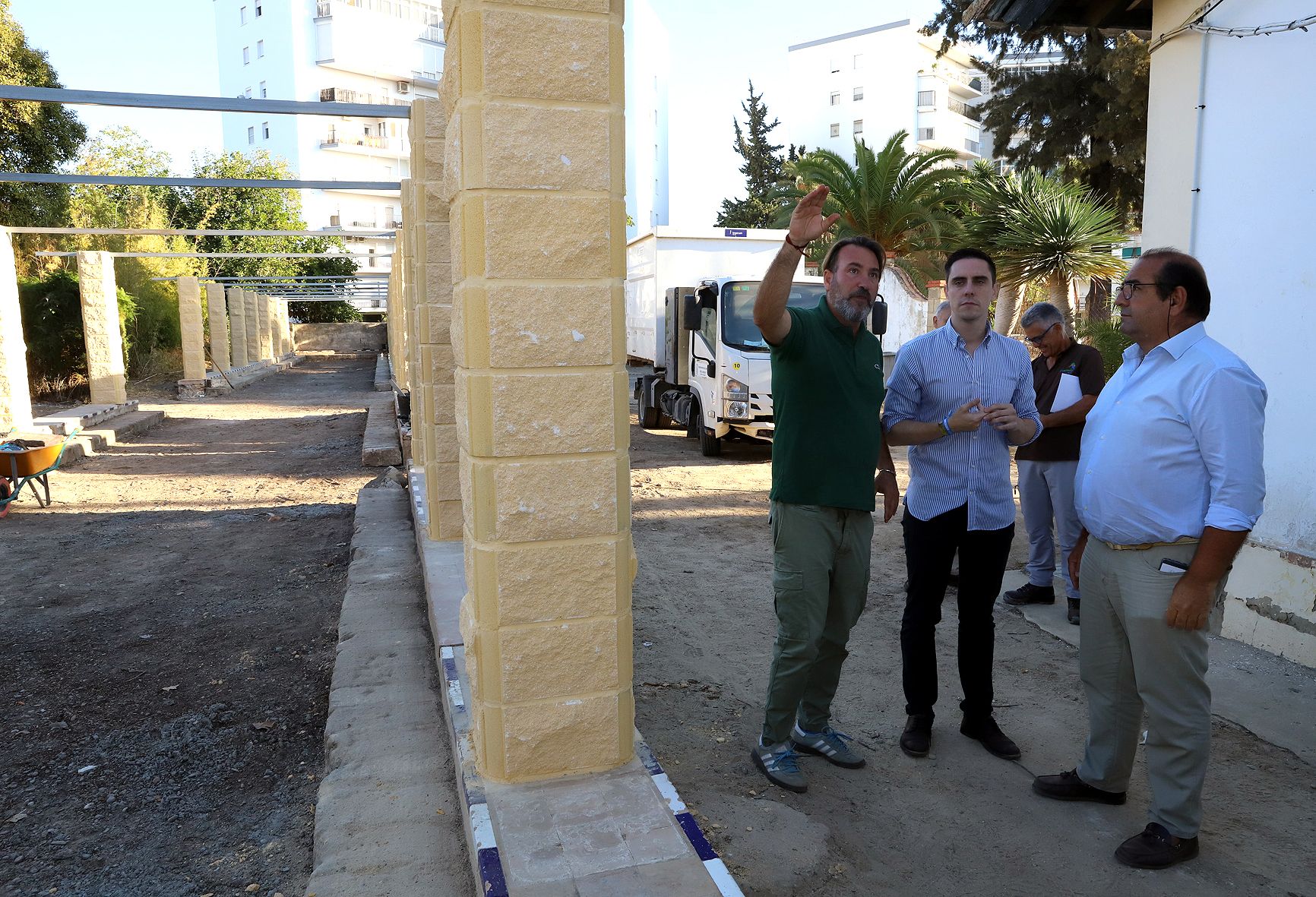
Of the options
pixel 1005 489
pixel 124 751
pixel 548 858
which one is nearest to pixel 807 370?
pixel 1005 489

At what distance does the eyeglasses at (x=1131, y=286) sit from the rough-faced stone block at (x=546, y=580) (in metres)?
1.75

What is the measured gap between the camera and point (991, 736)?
3586mm

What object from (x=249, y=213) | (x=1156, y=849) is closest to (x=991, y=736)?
(x=1156, y=849)

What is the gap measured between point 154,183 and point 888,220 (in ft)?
55.7

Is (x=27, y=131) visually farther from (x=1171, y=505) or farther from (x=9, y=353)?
(x=1171, y=505)

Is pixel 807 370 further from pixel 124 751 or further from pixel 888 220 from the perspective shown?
pixel 888 220

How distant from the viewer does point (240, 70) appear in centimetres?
5072

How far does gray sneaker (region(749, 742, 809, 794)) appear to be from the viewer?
10.6ft

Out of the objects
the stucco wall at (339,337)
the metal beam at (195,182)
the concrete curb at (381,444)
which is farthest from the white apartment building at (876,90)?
the metal beam at (195,182)

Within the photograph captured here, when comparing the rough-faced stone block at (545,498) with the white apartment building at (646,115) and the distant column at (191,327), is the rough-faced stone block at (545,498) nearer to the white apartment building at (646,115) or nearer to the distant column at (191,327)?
the distant column at (191,327)

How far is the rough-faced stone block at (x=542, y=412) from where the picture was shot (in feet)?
8.22

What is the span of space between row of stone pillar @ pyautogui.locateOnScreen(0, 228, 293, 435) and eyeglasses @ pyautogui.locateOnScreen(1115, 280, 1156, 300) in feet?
39.7

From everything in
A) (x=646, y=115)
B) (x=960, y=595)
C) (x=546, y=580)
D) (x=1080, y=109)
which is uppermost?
(x=646, y=115)

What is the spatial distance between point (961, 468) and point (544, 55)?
2011 millimetres
